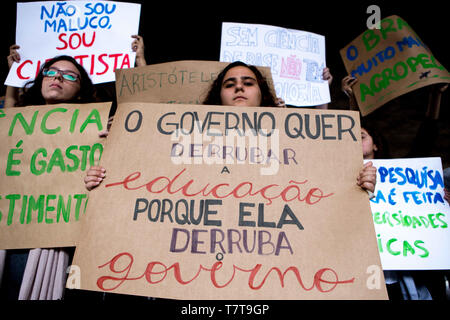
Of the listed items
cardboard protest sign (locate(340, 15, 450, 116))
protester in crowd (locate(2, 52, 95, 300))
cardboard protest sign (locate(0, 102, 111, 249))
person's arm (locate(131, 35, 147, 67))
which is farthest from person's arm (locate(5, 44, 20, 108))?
cardboard protest sign (locate(340, 15, 450, 116))

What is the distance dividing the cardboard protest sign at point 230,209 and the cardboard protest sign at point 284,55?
2.60ft

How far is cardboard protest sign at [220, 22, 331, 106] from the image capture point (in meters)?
1.92

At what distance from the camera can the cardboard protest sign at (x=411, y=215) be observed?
4.44 feet

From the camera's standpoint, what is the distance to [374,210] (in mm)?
1472

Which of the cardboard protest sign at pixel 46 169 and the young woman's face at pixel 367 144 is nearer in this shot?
the cardboard protest sign at pixel 46 169

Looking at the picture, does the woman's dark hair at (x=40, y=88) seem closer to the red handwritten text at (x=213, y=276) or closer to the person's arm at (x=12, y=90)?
the person's arm at (x=12, y=90)

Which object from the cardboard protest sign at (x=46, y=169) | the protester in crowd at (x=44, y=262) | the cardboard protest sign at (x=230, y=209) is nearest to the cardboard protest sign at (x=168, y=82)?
the protester in crowd at (x=44, y=262)

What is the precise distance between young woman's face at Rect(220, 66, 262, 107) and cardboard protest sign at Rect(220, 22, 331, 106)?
376 mm

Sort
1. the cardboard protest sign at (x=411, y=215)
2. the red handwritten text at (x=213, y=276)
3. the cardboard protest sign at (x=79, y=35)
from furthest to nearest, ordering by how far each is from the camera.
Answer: the cardboard protest sign at (x=79, y=35) < the cardboard protest sign at (x=411, y=215) < the red handwritten text at (x=213, y=276)

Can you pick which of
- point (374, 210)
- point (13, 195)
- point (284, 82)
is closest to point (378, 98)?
point (284, 82)

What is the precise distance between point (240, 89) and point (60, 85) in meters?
0.91

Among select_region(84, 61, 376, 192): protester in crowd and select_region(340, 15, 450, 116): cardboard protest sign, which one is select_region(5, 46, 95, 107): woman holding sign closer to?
select_region(84, 61, 376, 192): protester in crowd

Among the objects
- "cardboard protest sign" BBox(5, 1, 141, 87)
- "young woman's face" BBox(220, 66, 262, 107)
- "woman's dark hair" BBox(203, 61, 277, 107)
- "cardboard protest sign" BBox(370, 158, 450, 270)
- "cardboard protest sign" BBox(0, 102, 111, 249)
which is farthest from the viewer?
"cardboard protest sign" BBox(5, 1, 141, 87)

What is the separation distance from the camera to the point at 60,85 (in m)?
1.59
